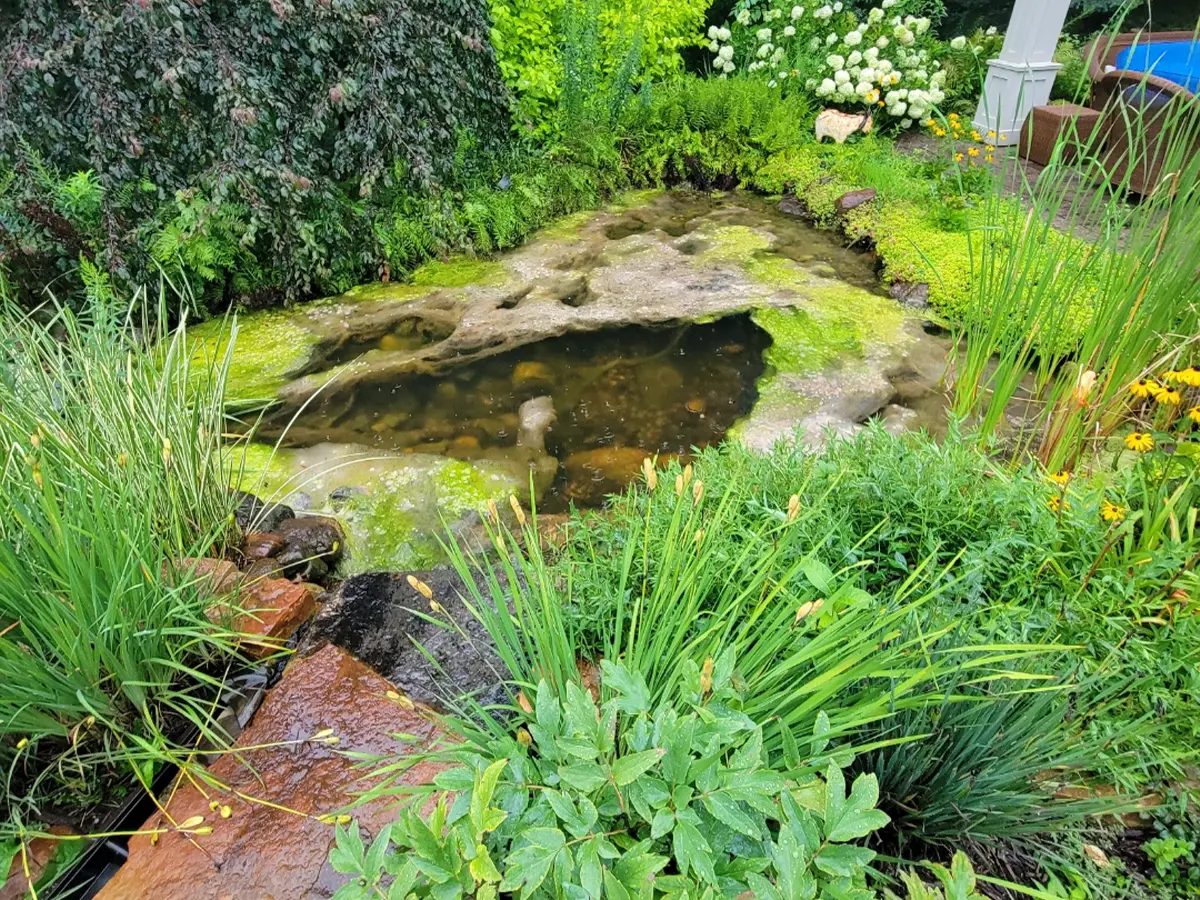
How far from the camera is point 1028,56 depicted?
4.75m

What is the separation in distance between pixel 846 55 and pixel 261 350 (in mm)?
5024

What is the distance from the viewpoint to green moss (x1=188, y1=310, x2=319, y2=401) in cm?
296

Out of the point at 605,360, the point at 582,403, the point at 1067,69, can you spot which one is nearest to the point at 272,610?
the point at 582,403

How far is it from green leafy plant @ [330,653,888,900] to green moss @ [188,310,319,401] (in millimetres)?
2506

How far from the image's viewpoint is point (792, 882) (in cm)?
62

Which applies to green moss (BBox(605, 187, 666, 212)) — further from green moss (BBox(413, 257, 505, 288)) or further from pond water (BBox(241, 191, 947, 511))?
green moss (BBox(413, 257, 505, 288))

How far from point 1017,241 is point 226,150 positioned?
304cm

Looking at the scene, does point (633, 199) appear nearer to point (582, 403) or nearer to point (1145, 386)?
point (582, 403)

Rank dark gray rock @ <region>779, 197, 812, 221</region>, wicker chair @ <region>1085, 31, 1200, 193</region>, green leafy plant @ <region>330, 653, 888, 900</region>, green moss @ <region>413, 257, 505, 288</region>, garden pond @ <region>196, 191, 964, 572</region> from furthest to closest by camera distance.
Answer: dark gray rock @ <region>779, 197, 812, 221</region>
green moss @ <region>413, 257, 505, 288</region>
wicker chair @ <region>1085, 31, 1200, 193</region>
garden pond @ <region>196, 191, 964, 572</region>
green leafy plant @ <region>330, 653, 888, 900</region>

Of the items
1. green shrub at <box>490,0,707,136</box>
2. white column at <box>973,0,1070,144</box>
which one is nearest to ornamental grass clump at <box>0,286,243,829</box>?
green shrub at <box>490,0,707,136</box>

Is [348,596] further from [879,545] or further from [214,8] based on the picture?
[214,8]

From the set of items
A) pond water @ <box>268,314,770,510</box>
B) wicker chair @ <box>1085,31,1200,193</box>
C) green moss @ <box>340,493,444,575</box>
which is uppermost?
wicker chair @ <box>1085,31,1200,193</box>

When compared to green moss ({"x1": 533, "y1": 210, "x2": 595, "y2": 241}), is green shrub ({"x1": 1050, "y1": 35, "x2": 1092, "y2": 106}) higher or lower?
higher

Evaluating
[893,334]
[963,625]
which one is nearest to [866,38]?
[893,334]
